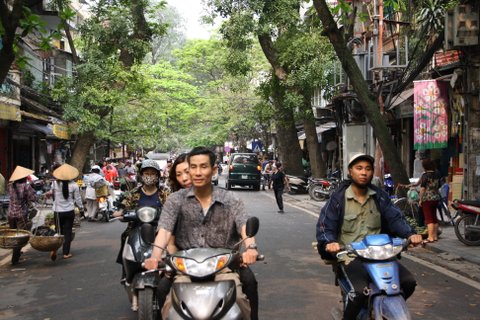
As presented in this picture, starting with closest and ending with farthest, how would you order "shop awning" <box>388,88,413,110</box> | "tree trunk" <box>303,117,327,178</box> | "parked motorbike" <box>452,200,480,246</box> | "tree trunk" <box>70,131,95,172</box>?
"parked motorbike" <box>452,200,480,246</box>
"shop awning" <box>388,88,413,110</box>
"tree trunk" <box>70,131,95,172</box>
"tree trunk" <box>303,117,327,178</box>

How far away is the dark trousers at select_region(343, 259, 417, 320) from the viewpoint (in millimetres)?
4441

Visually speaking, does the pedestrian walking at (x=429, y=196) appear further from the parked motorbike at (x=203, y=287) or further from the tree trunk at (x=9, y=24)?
the parked motorbike at (x=203, y=287)

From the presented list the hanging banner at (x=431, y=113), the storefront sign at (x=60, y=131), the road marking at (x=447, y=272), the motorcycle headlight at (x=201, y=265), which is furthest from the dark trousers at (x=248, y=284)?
the storefront sign at (x=60, y=131)

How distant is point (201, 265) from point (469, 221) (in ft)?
29.1

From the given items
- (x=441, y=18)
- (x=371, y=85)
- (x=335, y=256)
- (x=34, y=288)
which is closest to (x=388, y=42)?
(x=371, y=85)

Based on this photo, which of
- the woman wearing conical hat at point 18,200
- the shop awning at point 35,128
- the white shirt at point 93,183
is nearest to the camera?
the woman wearing conical hat at point 18,200

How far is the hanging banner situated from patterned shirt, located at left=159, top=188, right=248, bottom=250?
477 inches

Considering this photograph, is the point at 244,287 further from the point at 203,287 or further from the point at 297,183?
the point at 297,183

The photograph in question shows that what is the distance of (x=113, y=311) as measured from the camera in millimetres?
6766

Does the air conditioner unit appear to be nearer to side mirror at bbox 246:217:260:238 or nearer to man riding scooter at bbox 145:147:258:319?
man riding scooter at bbox 145:147:258:319

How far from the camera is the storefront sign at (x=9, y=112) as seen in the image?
16.8 meters

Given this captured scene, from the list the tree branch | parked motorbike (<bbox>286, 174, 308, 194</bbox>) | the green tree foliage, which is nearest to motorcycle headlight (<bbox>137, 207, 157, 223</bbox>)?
the tree branch

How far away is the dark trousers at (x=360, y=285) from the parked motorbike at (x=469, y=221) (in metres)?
7.23

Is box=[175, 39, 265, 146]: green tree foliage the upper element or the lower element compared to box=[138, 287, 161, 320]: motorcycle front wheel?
upper
